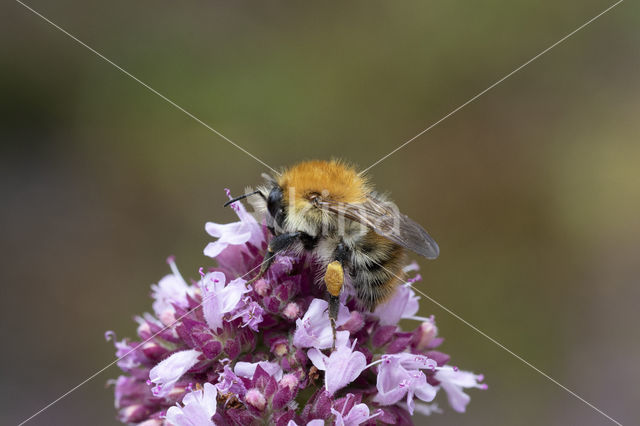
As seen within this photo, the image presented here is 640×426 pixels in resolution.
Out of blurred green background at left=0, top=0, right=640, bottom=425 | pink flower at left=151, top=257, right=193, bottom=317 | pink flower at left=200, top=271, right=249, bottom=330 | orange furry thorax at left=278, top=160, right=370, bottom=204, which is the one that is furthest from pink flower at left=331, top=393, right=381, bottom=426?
blurred green background at left=0, top=0, right=640, bottom=425

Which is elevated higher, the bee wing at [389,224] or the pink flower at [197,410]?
the bee wing at [389,224]

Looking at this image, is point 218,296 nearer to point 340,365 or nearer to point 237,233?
point 237,233

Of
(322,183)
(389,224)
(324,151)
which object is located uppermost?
(324,151)

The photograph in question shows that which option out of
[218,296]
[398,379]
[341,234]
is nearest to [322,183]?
[341,234]

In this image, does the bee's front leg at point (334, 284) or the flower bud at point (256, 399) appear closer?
Answer: the flower bud at point (256, 399)

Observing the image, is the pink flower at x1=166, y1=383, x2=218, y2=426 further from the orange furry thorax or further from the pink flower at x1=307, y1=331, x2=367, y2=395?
the orange furry thorax

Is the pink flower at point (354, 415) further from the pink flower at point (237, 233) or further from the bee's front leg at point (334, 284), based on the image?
the pink flower at point (237, 233)

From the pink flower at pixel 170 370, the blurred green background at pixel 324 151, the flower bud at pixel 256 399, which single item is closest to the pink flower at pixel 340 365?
the flower bud at pixel 256 399
